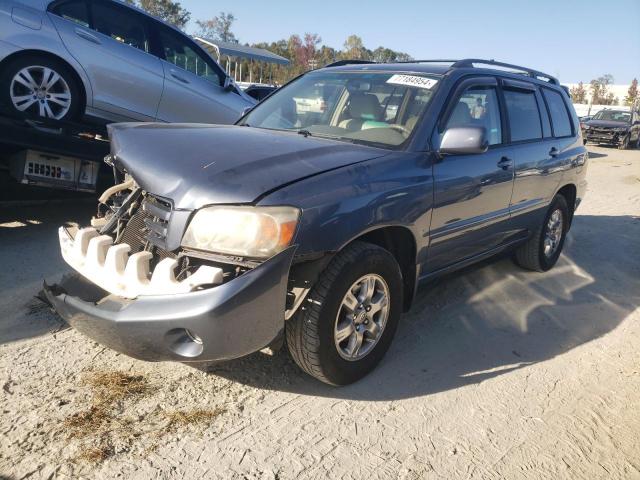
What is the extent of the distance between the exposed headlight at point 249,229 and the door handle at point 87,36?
400cm

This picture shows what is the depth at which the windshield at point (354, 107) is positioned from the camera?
338cm

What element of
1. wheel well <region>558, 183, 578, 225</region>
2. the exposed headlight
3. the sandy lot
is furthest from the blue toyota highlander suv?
wheel well <region>558, 183, 578, 225</region>

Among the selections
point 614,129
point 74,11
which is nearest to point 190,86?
point 74,11

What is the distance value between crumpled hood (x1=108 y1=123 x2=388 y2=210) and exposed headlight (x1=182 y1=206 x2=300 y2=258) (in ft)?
0.20

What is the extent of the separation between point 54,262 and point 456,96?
3293 mm

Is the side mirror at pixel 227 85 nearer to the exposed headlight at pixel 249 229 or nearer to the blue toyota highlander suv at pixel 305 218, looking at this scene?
the blue toyota highlander suv at pixel 305 218

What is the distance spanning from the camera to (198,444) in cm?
241

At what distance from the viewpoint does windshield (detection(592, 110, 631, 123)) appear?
23.3 metres

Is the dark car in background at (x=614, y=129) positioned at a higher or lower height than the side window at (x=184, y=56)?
higher

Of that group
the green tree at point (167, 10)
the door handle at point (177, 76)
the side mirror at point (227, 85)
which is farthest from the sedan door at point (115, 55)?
the green tree at point (167, 10)

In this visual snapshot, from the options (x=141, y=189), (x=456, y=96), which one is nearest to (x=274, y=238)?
(x=141, y=189)

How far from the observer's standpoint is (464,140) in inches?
124

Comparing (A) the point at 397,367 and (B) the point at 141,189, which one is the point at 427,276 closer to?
(A) the point at 397,367

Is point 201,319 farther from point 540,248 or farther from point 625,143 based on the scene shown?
point 625,143
